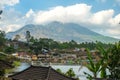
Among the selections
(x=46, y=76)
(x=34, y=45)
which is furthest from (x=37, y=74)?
(x=34, y=45)

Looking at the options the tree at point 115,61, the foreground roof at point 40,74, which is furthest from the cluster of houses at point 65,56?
the foreground roof at point 40,74

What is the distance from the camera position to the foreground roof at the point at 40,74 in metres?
28.0

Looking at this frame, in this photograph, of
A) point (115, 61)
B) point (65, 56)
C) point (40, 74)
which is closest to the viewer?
point (40, 74)

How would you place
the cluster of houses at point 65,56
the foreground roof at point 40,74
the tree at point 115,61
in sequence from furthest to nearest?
1. the cluster of houses at point 65,56
2. the tree at point 115,61
3. the foreground roof at point 40,74

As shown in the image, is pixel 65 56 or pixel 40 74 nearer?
pixel 40 74

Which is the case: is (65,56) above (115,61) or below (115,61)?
above

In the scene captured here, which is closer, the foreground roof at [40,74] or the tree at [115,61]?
the foreground roof at [40,74]

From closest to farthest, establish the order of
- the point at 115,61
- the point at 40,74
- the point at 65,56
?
the point at 40,74 → the point at 115,61 → the point at 65,56

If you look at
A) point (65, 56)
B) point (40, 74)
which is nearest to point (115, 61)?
point (40, 74)

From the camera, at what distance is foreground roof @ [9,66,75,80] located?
2802 cm

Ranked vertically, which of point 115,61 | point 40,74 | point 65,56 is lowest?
point 40,74

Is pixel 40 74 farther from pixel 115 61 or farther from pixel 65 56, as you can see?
pixel 65 56

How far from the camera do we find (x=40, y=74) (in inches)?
1120

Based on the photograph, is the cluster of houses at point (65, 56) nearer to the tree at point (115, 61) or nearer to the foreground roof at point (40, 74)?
the tree at point (115, 61)
